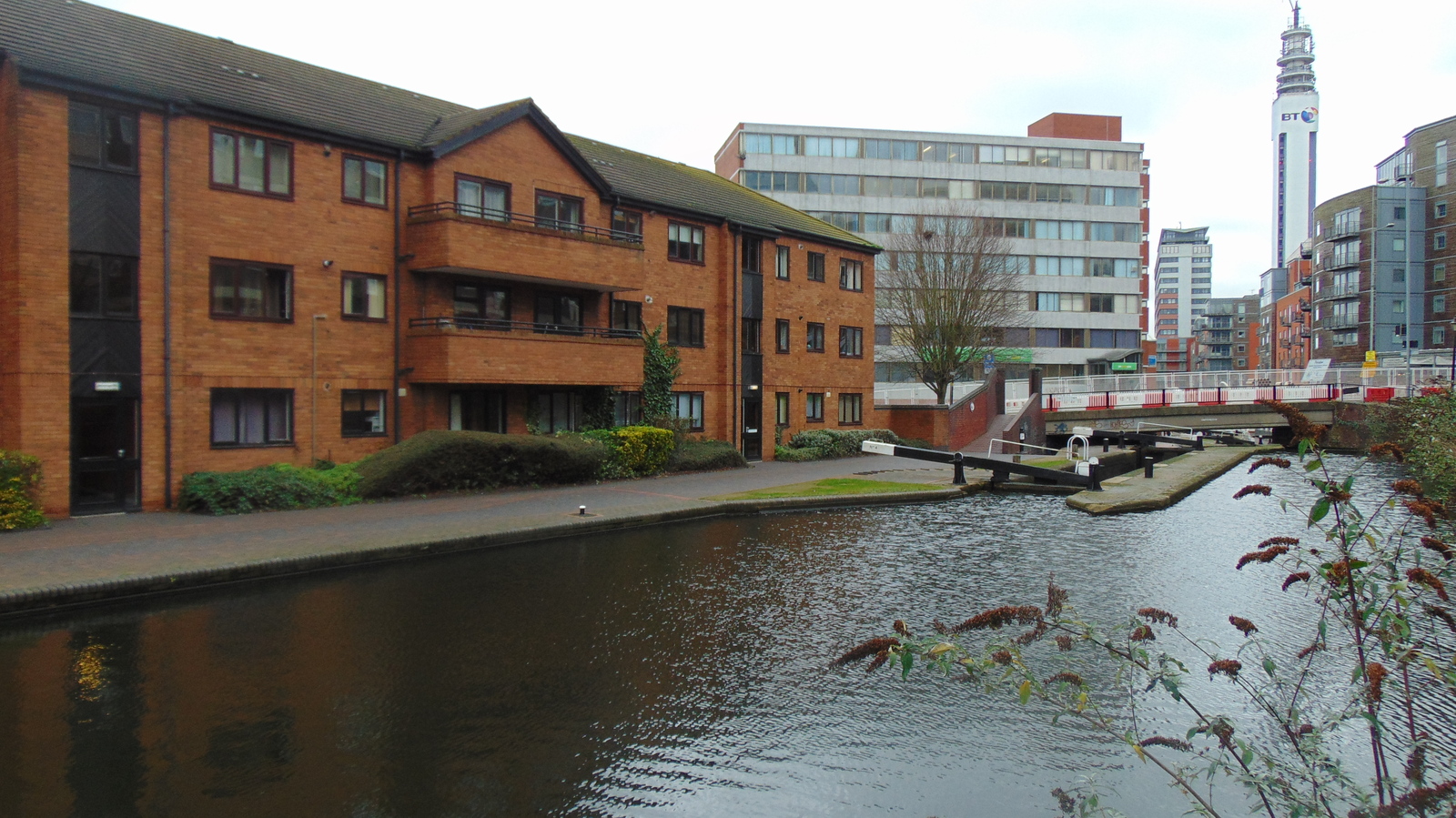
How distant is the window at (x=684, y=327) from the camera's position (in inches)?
1151

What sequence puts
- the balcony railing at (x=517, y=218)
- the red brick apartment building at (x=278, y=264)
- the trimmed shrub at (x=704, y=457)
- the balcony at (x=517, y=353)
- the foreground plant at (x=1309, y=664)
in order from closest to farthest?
1. the foreground plant at (x=1309, y=664)
2. the red brick apartment building at (x=278, y=264)
3. the balcony at (x=517, y=353)
4. the balcony railing at (x=517, y=218)
5. the trimmed shrub at (x=704, y=457)

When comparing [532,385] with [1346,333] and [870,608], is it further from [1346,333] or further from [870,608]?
[1346,333]

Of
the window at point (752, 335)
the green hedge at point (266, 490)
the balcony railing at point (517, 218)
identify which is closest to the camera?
the green hedge at point (266, 490)

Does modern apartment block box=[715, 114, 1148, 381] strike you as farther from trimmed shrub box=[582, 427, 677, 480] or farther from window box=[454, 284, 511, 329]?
window box=[454, 284, 511, 329]

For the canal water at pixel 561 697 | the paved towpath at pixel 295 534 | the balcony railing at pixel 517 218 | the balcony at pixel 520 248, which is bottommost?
the canal water at pixel 561 697

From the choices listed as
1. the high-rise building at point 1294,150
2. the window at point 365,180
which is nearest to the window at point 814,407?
the window at point 365,180

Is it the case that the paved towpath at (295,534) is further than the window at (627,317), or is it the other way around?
the window at (627,317)

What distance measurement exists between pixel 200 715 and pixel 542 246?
1720 cm

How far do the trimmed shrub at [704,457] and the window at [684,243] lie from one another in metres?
6.01

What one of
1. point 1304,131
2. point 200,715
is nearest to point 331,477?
point 200,715

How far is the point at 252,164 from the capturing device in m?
19.0

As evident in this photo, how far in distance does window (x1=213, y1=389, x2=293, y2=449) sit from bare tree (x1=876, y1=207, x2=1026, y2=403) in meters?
29.3

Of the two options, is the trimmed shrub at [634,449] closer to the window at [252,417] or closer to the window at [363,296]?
the window at [363,296]

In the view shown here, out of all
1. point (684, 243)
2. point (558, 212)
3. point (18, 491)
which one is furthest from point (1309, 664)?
point (684, 243)
